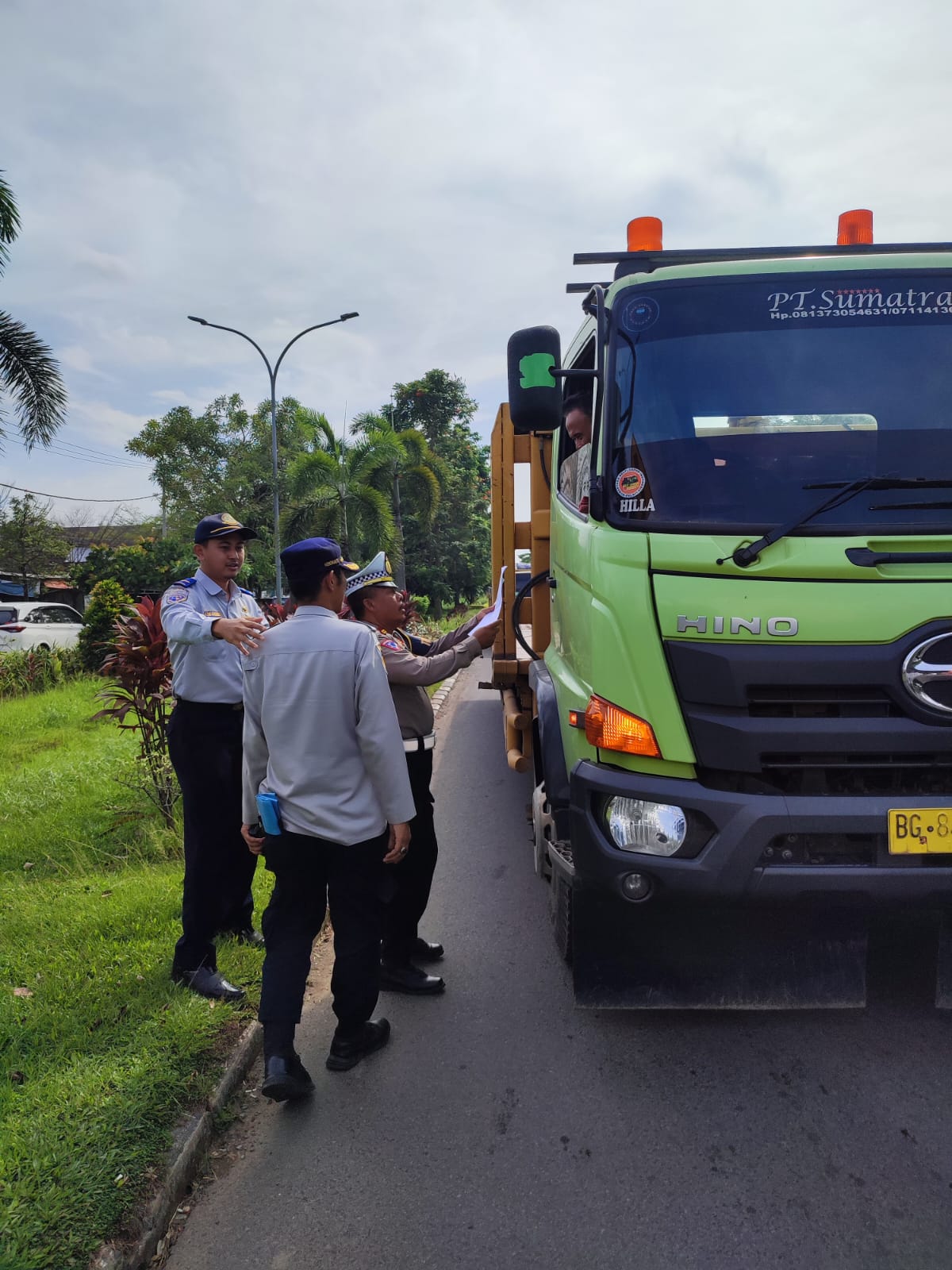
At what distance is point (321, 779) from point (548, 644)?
170cm

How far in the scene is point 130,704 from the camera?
5957mm

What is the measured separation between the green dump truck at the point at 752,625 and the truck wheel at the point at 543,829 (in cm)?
3

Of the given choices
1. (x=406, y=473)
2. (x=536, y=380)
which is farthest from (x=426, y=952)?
(x=406, y=473)

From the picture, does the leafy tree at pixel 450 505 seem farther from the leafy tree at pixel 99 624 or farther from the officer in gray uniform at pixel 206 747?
the officer in gray uniform at pixel 206 747

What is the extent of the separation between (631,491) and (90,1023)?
9.35ft

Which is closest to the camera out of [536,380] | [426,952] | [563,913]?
[536,380]

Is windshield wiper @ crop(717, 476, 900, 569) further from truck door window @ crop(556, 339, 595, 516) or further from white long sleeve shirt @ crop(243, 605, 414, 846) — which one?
white long sleeve shirt @ crop(243, 605, 414, 846)

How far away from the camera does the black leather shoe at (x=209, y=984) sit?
11.2 ft

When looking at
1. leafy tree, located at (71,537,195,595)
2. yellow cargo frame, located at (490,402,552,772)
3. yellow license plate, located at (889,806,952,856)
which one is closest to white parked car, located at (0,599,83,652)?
leafy tree, located at (71,537,195,595)

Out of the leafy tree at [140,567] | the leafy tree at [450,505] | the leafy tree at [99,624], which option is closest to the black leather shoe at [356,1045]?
the leafy tree at [99,624]

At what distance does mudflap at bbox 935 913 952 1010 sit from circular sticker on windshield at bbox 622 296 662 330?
2.28m

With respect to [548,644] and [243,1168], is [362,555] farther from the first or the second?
[243,1168]

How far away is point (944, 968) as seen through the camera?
9.15 feet

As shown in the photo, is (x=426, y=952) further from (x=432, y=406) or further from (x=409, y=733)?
(x=432, y=406)
